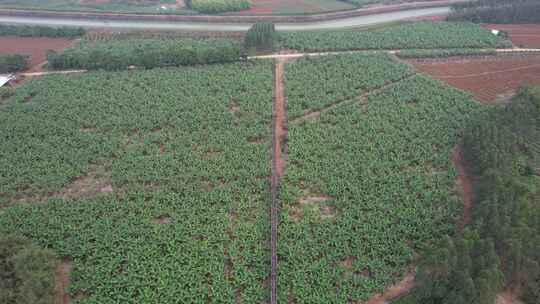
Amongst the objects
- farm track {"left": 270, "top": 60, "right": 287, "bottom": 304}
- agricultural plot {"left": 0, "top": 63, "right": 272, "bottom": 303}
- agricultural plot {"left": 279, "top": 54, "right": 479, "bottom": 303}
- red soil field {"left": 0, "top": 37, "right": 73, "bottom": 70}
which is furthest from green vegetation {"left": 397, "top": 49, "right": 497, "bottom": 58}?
red soil field {"left": 0, "top": 37, "right": 73, "bottom": 70}

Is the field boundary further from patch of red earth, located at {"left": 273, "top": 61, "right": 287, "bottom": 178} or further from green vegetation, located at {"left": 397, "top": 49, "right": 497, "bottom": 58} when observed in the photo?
patch of red earth, located at {"left": 273, "top": 61, "right": 287, "bottom": 178}

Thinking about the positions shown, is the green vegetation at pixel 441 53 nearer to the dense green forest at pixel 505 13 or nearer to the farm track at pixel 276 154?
the dense green forest at pixel 505 13

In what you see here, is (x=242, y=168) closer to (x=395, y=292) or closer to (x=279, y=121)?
(x=279, y=121)

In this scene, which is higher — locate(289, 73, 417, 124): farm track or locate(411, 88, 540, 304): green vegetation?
Result: locate(289, 73, 417, 124): farm track

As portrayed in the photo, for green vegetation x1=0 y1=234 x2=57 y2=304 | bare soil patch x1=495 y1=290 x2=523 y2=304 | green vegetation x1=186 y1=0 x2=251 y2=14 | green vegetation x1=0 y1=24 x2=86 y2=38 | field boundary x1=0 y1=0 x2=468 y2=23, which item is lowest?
bare soil patch x1=495 y1=290 x2=523 y2=304

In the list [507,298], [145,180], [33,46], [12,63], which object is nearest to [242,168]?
[145,180]

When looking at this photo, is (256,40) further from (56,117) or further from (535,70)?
(535,70)

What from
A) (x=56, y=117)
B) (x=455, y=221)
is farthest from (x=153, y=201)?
(x=455, y=221)
